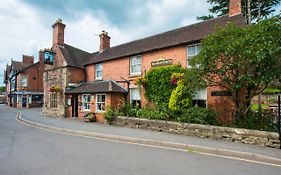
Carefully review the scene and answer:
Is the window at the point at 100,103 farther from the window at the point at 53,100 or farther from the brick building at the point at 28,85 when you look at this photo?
the brick building at the point at 28,85

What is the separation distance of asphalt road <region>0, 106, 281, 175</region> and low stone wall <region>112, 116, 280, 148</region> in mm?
2505

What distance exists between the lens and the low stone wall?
8.05 meters

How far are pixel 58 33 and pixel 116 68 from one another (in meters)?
9.52

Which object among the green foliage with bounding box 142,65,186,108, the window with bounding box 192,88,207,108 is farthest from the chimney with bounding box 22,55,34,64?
the window with bounding box 192,88,207,108

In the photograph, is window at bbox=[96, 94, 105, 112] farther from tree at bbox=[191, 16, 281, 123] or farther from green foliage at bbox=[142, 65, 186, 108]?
tree at bbox=[191, 16, 281, 123]

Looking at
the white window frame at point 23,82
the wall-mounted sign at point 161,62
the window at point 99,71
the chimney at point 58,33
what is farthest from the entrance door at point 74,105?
the white window frame at point 23,82

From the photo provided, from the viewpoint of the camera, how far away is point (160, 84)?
566 inches

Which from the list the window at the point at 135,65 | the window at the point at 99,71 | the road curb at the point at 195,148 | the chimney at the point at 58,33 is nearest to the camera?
the road curb at the point at 195,148

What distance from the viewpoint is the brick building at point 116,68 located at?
14.1 m

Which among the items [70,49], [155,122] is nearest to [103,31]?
[70,49]

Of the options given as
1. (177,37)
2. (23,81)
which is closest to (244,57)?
(177,37)

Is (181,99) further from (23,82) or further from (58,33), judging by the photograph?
(23,82)

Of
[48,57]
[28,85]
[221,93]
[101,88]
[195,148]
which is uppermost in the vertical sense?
[48,57]

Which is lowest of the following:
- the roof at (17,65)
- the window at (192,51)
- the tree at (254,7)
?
the window at (192,51)
